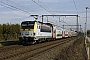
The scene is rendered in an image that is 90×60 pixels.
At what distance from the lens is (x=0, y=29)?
58.8 metres

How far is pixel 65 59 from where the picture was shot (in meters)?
13.3

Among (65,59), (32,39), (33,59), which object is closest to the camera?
(65,59)

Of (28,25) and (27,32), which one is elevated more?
(28,25)

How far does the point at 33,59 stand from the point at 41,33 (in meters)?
17.8

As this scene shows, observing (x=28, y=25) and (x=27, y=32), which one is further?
(x=28, y=25)

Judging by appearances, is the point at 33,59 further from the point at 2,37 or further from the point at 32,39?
the point at 2,37

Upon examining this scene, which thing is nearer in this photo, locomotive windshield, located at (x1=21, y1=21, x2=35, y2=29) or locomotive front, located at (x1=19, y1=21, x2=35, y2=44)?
locomotive front, located at (x1=19, y1=21, x2=35, y2=44)

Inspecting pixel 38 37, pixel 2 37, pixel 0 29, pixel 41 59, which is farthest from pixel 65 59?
pixel 0 29

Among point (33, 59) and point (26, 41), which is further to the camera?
point (26, 41)

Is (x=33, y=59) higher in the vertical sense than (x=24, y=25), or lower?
lower

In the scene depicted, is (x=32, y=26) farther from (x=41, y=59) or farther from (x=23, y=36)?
(x=41, y=59)

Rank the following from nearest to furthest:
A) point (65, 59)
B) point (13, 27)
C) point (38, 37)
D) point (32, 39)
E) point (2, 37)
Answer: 1. point (65, 59)
2. point (32, 39)
3. point (38, 37)
4. point (2, 37)
5. point (13, 27)

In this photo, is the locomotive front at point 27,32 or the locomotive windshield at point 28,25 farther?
the locomotive windshield at point 28,25

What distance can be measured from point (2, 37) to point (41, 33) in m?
20.0
